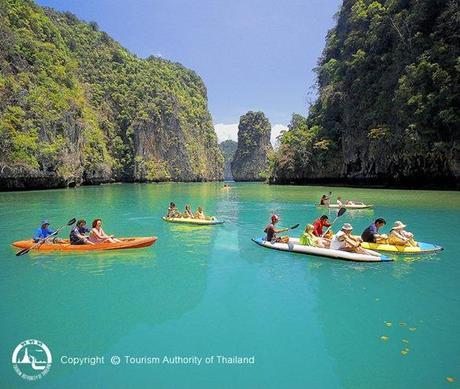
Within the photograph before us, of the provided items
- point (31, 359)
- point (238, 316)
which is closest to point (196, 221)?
point (238, 316)

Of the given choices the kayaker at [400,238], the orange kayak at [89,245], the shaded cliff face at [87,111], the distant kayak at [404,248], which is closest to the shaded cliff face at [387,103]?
the distant kayak at [404,248]

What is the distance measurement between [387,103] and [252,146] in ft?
365

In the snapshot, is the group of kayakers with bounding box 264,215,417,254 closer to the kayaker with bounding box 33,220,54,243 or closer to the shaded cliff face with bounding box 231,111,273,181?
the kayaker with bounding box 33,220,54,243

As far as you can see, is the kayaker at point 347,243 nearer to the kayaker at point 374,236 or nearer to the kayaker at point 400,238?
the kayaker at point 374,236

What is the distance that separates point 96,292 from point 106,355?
3.10m

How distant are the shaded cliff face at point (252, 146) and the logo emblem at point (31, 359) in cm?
14434

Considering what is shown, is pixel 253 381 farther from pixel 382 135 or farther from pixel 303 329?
pixel 382 135

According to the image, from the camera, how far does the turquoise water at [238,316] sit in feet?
18.0

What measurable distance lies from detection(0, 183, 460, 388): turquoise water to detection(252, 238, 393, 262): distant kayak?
259 millimetres

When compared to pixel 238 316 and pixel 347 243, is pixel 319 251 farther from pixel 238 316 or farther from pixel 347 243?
pixel 238 316

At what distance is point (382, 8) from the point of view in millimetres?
45438

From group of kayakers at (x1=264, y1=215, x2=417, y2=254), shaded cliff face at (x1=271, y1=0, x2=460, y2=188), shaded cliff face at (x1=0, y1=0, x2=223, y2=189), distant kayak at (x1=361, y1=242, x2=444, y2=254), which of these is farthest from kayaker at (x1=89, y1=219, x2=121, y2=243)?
shaded cliff face at (x1=0, y1=0, x2=223, y2=189)

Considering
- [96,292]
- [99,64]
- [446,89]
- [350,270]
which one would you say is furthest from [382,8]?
[99,64]

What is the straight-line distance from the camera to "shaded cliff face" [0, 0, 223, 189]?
47312 mm
